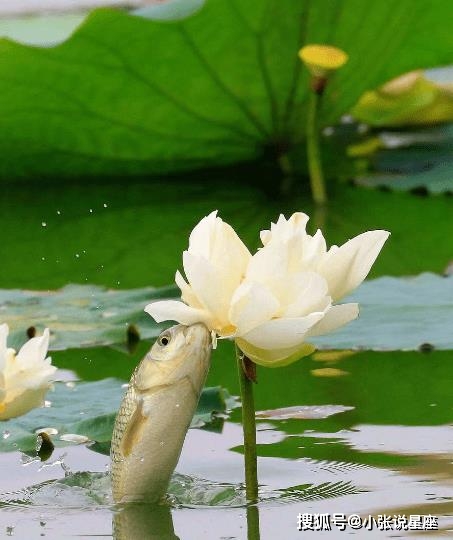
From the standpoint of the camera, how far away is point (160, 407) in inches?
56.5

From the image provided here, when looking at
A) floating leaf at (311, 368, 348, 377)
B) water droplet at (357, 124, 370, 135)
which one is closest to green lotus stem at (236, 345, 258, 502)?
floating leaf at (311, 368, 348, 377)

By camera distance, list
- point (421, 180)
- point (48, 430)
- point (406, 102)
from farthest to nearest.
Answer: point (406, 102) < point (421, 180) < point (48, 430)

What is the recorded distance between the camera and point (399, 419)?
1.80 meters

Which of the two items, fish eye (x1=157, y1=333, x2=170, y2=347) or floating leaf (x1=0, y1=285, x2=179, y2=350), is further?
floating leaf (x1=0, y1=285, x2=179, y2=350)

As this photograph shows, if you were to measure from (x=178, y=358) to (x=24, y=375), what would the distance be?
0.22 metres

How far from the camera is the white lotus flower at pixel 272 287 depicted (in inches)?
52.6

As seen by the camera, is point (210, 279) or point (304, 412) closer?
point (210, 279)

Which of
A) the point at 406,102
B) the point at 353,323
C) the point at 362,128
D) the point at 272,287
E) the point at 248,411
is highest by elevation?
the point at 362,128

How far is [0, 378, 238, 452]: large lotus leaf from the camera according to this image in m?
1.75

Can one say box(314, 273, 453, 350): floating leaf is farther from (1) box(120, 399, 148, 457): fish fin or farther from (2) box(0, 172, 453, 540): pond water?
(1) box(120, 399, 148, 457): fish fin

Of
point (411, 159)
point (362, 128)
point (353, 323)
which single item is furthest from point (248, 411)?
point (362, 128)

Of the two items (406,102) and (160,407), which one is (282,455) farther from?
(406,102)

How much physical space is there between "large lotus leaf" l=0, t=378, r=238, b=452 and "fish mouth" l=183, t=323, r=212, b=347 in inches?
14.3

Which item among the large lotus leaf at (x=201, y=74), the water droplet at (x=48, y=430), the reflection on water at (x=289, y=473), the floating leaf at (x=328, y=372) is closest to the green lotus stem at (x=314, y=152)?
the large lotus leaf at (x=201, y=74)
